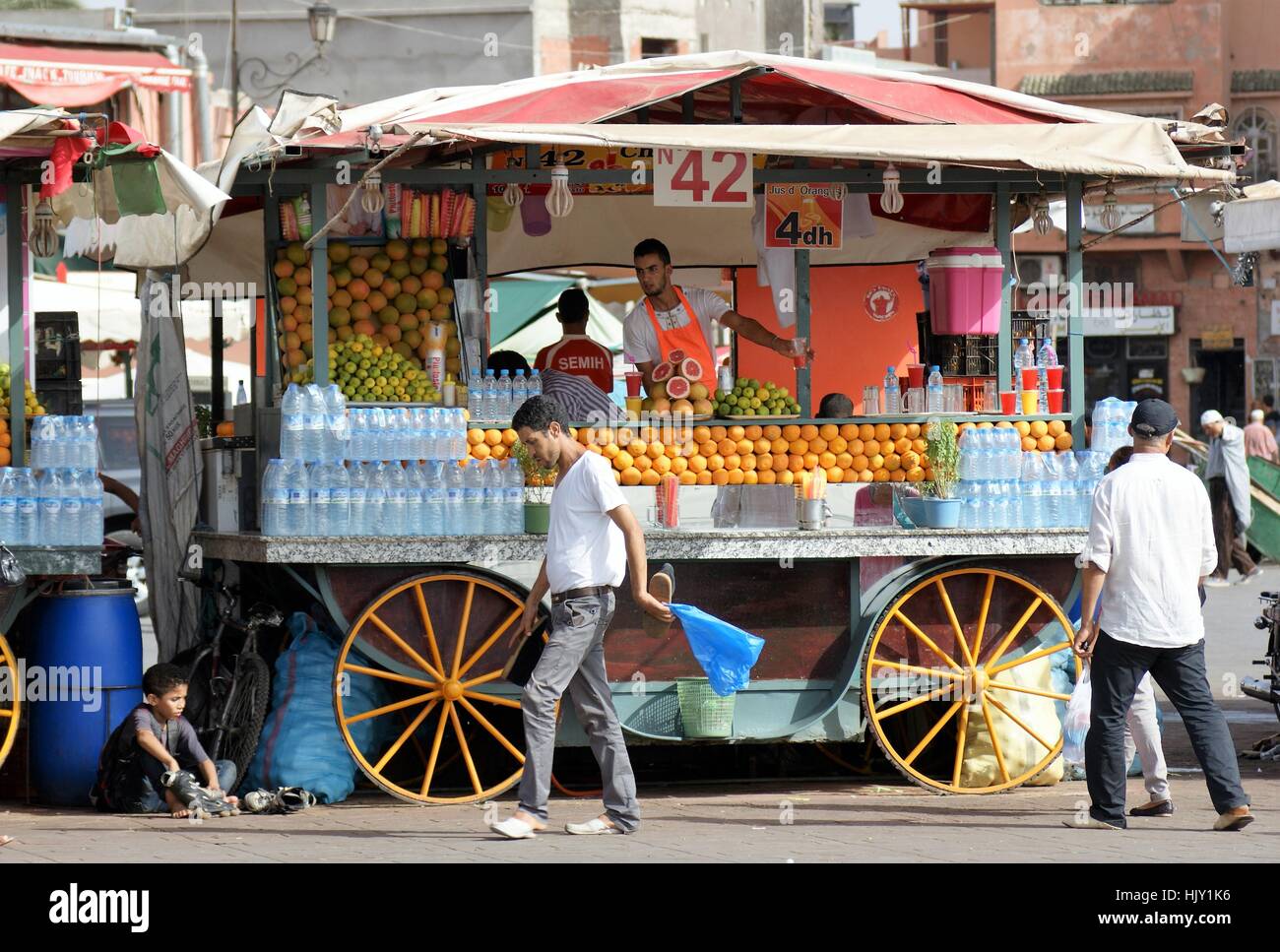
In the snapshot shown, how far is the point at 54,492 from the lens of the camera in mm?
8406

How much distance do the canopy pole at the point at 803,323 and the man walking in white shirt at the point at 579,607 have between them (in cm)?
190

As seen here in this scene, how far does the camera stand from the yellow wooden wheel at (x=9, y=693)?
8438 mm

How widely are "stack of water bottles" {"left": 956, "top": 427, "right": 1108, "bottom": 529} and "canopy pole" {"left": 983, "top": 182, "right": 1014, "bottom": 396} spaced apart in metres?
0.44

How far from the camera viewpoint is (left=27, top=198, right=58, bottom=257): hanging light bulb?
8.78m

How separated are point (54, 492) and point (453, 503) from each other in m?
1.70

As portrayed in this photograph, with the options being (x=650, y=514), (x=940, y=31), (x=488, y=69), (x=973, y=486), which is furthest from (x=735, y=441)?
(x=940, y=31)

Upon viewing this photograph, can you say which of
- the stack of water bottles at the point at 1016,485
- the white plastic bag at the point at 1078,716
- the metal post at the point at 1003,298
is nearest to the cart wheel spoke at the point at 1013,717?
the white plastic bag at the point at 1078,716

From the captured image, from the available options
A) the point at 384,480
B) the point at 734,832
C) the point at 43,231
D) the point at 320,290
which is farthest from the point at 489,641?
the point at 43,231

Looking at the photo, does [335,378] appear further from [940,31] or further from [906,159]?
[940,31]

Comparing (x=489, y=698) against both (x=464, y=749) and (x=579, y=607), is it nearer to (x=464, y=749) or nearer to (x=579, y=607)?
(x=464, y=749)

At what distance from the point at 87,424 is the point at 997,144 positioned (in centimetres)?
410

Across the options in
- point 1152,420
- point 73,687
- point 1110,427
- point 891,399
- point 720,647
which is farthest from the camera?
point 1110,427

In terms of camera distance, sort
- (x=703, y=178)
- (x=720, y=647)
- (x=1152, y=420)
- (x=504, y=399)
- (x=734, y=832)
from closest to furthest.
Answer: (x=1152, y=420), (x=734, y=832), (x=720, y=647), (x=504, y=399), (x=703, y=178)

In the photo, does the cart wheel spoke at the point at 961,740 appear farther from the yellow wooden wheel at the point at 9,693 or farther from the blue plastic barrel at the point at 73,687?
the yellow wooden wheel at the point at 9,693
